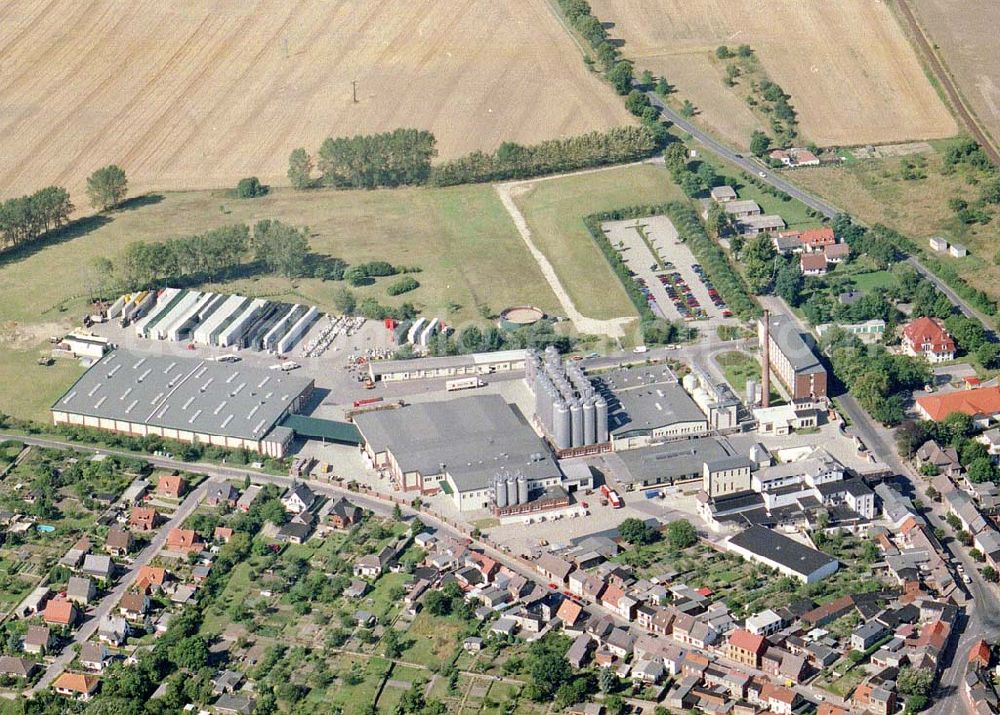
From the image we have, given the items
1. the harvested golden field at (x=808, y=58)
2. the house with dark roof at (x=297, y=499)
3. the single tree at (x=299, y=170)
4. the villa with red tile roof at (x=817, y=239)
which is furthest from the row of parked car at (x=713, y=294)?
the house with dark roof at (x=297, y=499)

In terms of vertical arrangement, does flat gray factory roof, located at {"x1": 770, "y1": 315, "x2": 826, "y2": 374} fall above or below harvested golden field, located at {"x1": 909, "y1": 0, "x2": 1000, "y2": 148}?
above

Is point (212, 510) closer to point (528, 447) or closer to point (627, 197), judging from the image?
point (528, 447)

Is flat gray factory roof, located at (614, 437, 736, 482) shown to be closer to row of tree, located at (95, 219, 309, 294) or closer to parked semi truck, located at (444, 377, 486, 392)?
parked semi truck, located at (444, 377, 486, 392)

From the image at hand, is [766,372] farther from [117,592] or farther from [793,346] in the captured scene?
[117,592]

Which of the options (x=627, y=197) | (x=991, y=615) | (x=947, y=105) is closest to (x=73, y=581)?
(x=991, y=615)

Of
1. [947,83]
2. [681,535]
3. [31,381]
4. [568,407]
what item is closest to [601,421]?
[568,407]

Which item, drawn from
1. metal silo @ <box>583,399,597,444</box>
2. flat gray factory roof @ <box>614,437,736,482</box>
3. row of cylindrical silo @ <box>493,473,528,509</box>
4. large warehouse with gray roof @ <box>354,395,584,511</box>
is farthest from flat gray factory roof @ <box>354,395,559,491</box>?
flat gray factory roof @ <box>614,437,736,482</box>

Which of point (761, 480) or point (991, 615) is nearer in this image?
point (991, 615)
